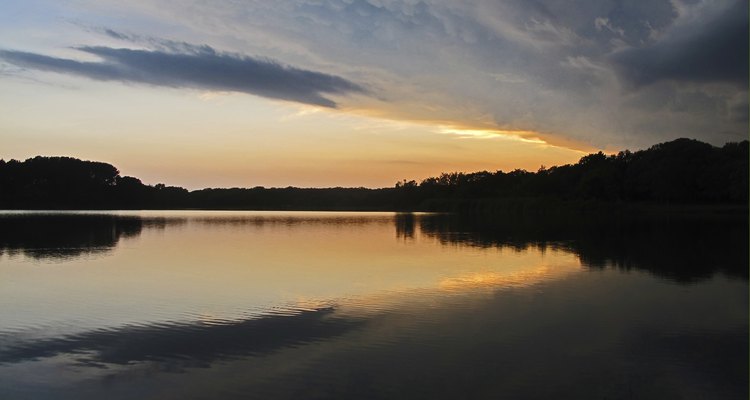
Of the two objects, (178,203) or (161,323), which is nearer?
(161,323)

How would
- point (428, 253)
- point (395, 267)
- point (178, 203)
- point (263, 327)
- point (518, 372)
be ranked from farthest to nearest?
1. point (178, 203)
2. point (428, 253)
3. point (395, 267)
4. point (263, 327)
5. point (518, 372)

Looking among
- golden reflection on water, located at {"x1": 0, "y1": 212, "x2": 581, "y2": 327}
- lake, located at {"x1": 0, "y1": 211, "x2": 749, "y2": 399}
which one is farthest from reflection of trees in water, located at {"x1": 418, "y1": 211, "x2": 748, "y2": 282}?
golden reflection on water, located at {"x1": 0, "y1": 212, "x2": 581, "y2": 327}

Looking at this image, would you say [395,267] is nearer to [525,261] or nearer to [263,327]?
[525,261]

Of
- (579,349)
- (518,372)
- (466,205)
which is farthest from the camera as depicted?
(466,205)

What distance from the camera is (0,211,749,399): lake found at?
23.4 feet

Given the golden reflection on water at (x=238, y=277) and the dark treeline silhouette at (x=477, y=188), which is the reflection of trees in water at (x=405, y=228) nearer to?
the golden reflection on water at (x=238, y=277)

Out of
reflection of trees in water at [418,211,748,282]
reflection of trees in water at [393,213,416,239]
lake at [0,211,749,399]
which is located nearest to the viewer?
lake at [0,211,749,399]

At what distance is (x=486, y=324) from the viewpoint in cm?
1027

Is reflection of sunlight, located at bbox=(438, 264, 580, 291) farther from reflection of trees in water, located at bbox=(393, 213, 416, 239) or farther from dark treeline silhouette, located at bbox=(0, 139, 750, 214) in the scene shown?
dark treeline silhouette, located at bbox=(0, 139, 750, 214)

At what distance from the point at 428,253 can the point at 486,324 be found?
12.4 metres

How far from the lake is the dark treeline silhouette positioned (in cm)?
5298

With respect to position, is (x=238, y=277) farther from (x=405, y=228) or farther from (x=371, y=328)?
(x=405, y=228)

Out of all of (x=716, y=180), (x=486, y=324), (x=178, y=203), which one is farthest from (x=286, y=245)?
(x=178, y=203)

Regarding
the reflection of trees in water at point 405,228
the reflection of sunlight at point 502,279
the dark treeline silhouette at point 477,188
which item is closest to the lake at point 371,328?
the reflection of sunlight at point 502,279
